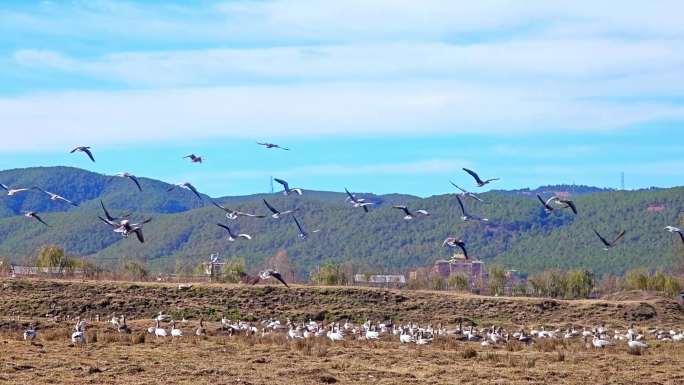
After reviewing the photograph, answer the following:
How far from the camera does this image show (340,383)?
3041 centimetres

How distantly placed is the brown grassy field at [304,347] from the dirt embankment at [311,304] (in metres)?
0.08

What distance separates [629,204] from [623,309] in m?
126

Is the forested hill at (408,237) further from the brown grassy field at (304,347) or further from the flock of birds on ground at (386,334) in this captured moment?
the flock of birds on ground at (386,334)

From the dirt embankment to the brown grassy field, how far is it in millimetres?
83

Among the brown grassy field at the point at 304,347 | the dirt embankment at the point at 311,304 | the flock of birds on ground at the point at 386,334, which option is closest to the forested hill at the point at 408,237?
the dirt embankment at the point at 311,304

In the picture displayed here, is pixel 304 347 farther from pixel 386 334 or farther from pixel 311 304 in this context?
pixel 311 304

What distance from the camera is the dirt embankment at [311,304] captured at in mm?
Answer: 62281

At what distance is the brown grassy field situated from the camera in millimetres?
31625

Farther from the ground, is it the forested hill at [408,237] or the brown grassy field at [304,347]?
the forested hill at [408,237]

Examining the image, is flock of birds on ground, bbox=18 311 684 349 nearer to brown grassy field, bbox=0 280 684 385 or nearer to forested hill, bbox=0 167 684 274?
brown grassy field, bbox=0 280 684 385

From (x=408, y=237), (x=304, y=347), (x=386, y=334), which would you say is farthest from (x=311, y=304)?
(x=408, y=237)

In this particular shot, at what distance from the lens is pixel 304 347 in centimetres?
4084

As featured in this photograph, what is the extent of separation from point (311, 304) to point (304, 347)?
26114 mm

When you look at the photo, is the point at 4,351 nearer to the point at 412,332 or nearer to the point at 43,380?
the point at 43,380
